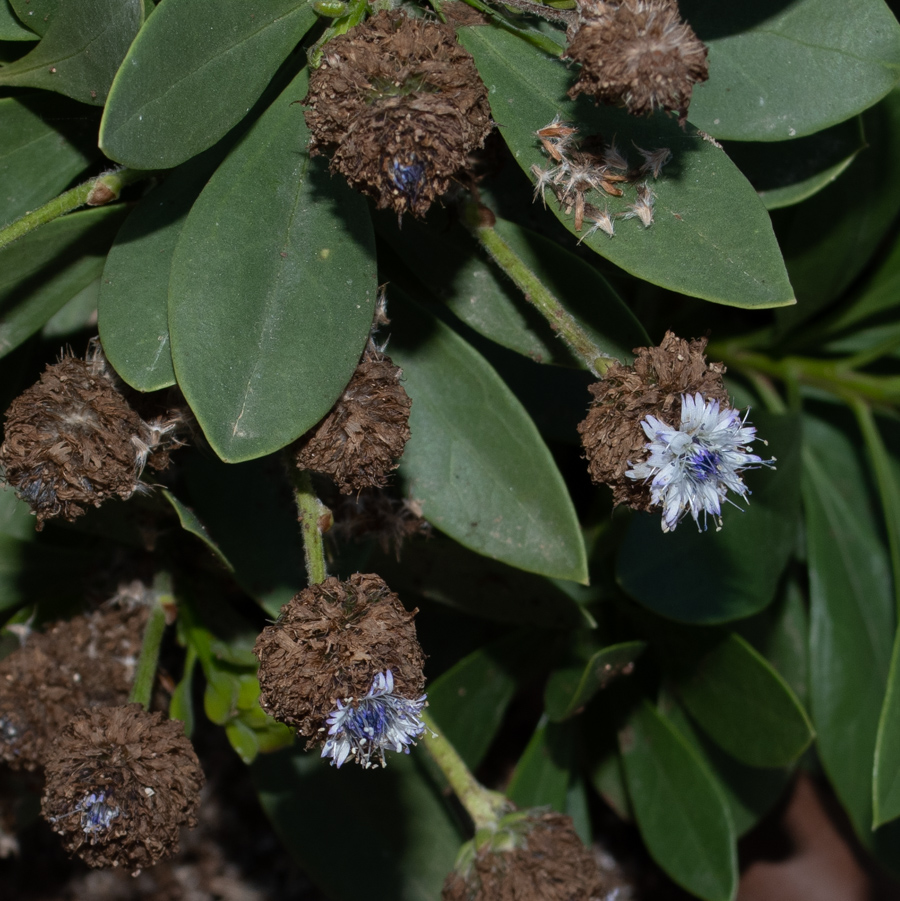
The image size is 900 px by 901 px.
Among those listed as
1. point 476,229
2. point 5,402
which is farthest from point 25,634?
point 476,229

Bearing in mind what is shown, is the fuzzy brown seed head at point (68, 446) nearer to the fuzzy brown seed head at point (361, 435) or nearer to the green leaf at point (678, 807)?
the fuzzy brown seed head at point (361, 435)

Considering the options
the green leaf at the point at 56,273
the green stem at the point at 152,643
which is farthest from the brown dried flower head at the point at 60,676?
the green leaf at the point at 56,273

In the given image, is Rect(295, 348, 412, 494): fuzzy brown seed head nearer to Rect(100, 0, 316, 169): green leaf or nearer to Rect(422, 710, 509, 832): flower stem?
Rect(100, 0, 316, 169): green leaf

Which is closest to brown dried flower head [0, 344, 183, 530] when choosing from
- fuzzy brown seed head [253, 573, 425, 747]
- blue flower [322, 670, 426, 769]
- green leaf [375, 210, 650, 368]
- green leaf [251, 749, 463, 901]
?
fuzzy brown seed head [253, 573, 425, 747]

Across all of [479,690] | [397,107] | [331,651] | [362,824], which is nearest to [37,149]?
[397,107]

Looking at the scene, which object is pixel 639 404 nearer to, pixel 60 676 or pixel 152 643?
pixel 152 643

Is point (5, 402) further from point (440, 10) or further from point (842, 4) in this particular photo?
point (842, 4)
